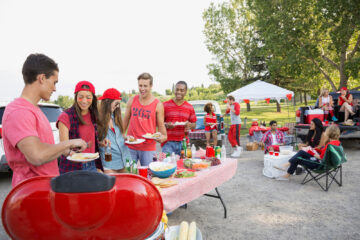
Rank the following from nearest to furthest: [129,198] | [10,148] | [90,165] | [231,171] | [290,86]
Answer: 1. [129,198]
2. [10,148]
3. [90,165]
4. [231,171]
5. [290,86]

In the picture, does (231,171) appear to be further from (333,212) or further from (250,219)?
(333,212)

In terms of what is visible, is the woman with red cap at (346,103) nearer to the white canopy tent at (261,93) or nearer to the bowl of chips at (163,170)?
the white canopy tent at (261,93)

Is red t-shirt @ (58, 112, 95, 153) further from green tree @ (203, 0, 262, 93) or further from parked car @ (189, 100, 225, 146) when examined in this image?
green tree @ (203, 0, 262, 93)

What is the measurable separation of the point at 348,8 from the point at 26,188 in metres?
15.2

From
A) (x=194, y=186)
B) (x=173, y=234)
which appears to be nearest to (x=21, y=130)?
(x=173, y=234)

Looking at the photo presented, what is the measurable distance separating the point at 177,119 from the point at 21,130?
3096 mm

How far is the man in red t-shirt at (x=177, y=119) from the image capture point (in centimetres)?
416

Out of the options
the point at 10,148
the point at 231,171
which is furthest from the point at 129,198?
the point at 231,171

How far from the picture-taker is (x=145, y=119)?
11.4ft

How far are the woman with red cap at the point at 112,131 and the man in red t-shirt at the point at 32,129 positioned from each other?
3.96ft

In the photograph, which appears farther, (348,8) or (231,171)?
(348,8)

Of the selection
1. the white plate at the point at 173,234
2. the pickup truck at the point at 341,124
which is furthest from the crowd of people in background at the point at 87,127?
the pickup truck at the point at 341,124

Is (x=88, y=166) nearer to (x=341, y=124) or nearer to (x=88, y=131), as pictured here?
(x=88, y=131)

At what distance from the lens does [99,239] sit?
88 cm
